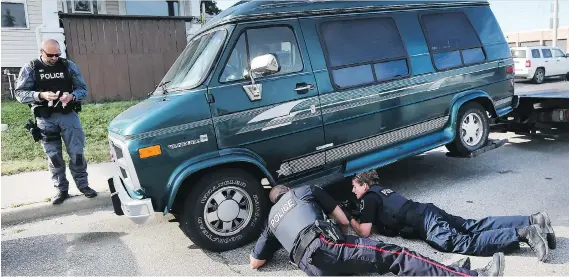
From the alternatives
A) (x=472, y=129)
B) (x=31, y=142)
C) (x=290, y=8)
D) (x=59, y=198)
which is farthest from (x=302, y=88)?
(x=31, y=142)

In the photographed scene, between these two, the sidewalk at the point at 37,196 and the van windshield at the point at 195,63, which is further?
the sidewalk at the point at 37,196

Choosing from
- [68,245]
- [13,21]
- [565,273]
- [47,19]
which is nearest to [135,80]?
[47,19]

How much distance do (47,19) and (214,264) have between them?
13.8 metres

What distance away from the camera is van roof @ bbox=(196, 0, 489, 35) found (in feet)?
14.5

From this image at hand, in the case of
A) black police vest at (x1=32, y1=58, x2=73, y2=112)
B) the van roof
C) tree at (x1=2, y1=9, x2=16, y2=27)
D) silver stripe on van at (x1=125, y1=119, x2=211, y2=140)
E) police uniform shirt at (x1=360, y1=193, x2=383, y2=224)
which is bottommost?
police uniform shirt at (x1=360, y1=193, x2=383, y2=224)

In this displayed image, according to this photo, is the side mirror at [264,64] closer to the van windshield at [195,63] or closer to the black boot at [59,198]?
the van windshield at [195,63]

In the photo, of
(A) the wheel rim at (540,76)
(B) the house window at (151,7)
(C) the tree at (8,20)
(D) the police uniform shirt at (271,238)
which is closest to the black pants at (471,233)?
(D) the police uniform shirt at (271,238)

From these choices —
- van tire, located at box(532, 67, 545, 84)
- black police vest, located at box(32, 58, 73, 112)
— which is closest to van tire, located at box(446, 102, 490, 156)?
black police vest, located at box(32, 58, 73, 112)

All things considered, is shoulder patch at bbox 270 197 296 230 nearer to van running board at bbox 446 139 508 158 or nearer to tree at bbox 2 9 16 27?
van running board at bbox 446 139 508 158

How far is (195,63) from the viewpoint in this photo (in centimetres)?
444

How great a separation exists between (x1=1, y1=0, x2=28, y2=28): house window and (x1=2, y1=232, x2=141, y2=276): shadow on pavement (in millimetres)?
13927

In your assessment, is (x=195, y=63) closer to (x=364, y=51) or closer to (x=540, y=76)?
(x=364, y=51)

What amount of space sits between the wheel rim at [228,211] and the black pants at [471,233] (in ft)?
5.28

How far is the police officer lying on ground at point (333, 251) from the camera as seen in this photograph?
10.5 feet
